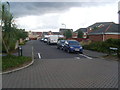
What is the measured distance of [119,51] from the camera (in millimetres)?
14219

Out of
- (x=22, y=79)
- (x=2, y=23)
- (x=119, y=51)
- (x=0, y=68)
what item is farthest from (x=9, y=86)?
(x=119, y=51)

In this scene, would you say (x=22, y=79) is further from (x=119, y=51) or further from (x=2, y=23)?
(x=119, y=51)

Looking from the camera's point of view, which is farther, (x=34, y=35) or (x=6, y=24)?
(x=34, y=35)

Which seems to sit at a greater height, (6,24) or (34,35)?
(34,35)

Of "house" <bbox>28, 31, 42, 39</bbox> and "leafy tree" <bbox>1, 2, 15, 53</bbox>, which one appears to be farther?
"house" <bbox>28, 31, 42, 39</bbox>

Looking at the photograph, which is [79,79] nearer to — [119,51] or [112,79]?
[112,79]

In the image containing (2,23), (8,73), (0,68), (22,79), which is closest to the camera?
(22,79)

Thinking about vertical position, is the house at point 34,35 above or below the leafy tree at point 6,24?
above

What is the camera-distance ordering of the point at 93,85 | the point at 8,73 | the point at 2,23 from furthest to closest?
the point at 2,23
the point at 8,73
the point at 93,85

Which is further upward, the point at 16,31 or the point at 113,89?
the point at 16,31

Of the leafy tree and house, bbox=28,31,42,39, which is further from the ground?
house, bbox=28,31,42,39

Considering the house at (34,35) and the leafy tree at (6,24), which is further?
the house at (34,35)

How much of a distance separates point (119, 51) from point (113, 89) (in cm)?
968

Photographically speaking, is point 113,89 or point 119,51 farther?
point 119,51
